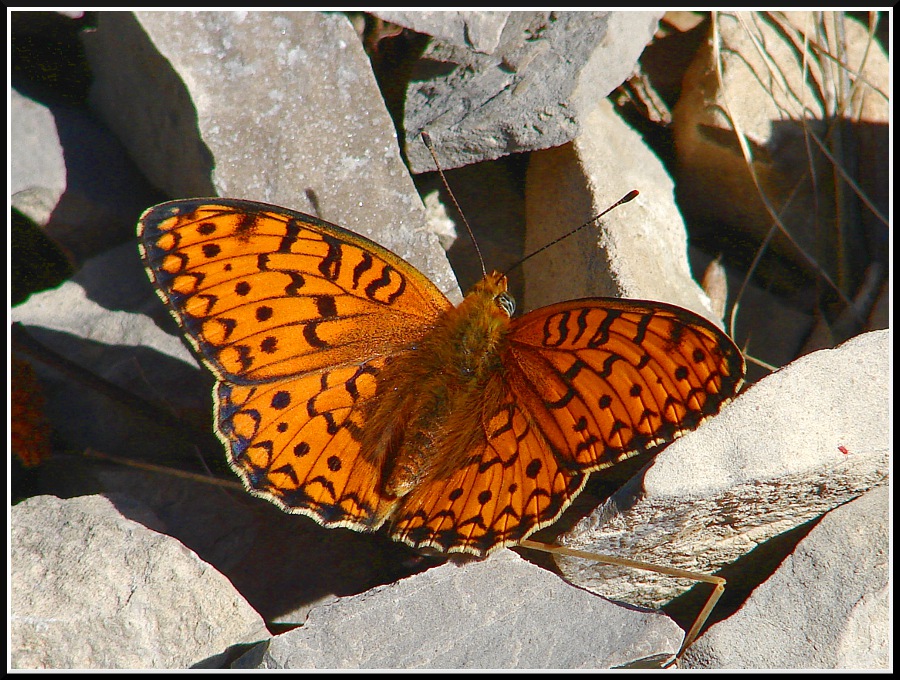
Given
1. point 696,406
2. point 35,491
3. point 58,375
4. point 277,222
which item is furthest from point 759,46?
point 35,491

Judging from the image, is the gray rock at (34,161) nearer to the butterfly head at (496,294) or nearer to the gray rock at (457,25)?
the gray rock at (457,25)

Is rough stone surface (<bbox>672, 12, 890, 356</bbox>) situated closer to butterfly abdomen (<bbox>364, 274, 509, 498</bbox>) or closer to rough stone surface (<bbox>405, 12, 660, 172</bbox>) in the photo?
rough stone surface (<bbox>405, 12, 660, 172</bbox>)

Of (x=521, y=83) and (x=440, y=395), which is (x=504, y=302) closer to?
(x=440, y=395)

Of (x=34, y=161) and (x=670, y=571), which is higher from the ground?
(x=34, y=161)

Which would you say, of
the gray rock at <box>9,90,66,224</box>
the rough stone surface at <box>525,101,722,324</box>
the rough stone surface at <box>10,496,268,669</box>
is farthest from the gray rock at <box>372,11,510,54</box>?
the rough stone surface at <box>10,496,268,669</box>

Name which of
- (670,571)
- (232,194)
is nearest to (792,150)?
(670,571)

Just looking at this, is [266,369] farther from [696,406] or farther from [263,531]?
[696,406]

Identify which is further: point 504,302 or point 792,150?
point 792,150
